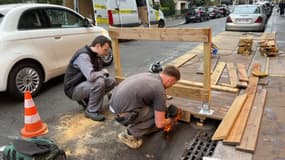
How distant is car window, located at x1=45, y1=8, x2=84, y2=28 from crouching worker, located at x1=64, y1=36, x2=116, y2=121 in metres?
1.64

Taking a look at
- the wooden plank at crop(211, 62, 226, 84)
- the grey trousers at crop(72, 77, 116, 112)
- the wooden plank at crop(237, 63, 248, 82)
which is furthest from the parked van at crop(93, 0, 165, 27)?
the grey trousers at crop(72, 77, 116, 112)

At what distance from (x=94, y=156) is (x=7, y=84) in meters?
2.21

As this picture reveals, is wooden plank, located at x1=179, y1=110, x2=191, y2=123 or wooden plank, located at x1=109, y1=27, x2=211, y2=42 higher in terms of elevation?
wooden plank, located at x1=109, y1=27, x2=211, y2=42

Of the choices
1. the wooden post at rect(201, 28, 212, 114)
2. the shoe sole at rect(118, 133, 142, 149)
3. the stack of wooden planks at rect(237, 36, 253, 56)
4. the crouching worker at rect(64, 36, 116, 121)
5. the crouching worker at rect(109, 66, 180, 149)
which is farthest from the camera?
the stack of wooden planks at rect(237, 36, 253, 56)

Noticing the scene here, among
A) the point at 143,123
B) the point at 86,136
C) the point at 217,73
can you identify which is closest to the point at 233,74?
the point at 217,73

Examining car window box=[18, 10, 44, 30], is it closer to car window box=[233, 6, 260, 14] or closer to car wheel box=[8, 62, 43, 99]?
car wheel box=[8, 62, 43, 99]

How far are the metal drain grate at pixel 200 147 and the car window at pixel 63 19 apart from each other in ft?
11.2

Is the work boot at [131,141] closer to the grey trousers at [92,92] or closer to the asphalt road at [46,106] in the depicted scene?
the grey trousers at [92,92]

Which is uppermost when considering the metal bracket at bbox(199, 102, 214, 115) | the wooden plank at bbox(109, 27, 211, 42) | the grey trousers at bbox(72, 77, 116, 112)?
the wooden plank at bbox(109, 27, 211, 42)

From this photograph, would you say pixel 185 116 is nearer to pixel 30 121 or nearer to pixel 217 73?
pixel 30 121

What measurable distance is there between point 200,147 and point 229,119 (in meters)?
0.54

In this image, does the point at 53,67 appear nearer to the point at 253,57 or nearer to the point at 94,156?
the point at 94,156

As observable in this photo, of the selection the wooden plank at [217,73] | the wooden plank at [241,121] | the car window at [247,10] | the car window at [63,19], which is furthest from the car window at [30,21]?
the car window at [247,10]

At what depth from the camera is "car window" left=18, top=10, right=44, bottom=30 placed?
449 cm
